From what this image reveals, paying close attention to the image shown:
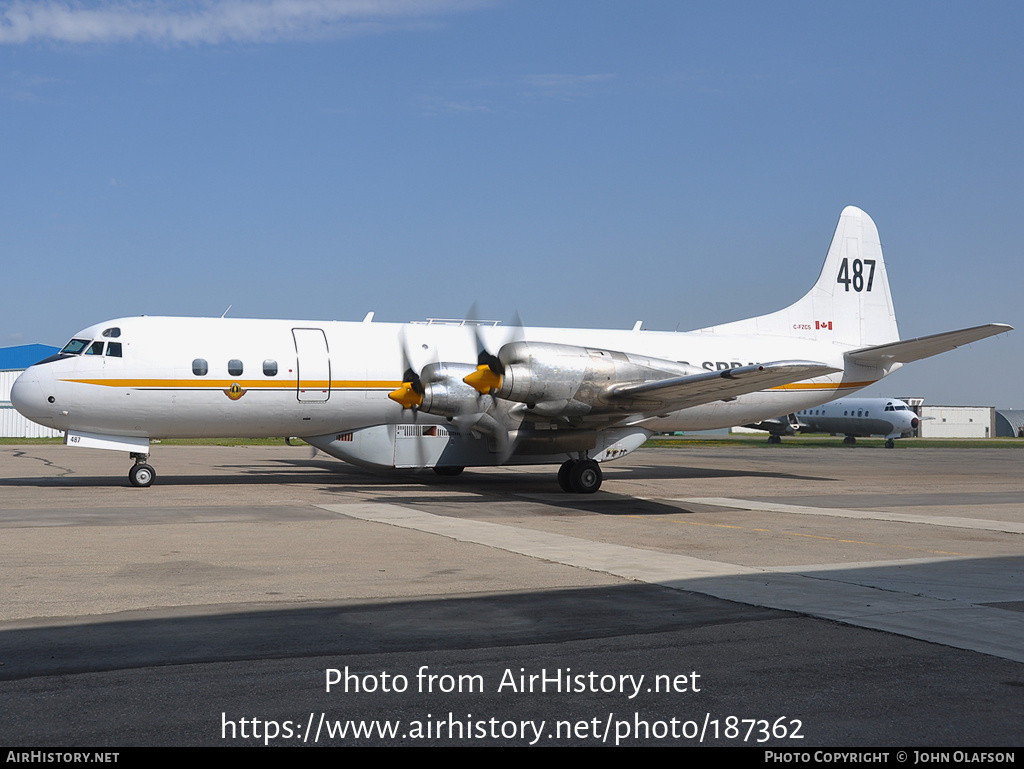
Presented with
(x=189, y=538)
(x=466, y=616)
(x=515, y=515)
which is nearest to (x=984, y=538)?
(x=515, y=515)

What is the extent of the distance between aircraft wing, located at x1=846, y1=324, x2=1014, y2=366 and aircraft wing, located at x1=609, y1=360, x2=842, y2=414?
17.4 feet

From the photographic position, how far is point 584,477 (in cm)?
2055

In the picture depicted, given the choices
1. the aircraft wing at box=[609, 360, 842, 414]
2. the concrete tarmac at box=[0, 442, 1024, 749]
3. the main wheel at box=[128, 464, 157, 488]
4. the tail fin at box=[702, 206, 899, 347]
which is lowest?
the concrete tarmac at box=[0, 442, 1024, 749]

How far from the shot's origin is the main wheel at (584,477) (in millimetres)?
20547

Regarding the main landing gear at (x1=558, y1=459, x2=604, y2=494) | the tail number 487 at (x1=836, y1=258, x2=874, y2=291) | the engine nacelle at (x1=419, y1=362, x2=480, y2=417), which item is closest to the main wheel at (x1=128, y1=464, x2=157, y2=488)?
the engine nacelle at (x1=419, y1=362, x2=480, y2=417)

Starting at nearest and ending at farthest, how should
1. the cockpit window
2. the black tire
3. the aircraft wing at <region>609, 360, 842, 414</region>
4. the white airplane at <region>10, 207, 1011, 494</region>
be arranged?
1. the aircraft wing at <region>609, 360, 842, 414</region>
2. the white airplane at <region>10, 207, 1011, 494</region>
3. the cockpit window
4. the black tire

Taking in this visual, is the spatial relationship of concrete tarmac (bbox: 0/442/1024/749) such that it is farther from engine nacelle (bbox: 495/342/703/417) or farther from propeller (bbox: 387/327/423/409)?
propeller (bbox: 387/327/423/409)

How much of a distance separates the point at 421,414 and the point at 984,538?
12.9 m

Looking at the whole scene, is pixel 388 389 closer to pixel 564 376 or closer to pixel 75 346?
pixel 564 376

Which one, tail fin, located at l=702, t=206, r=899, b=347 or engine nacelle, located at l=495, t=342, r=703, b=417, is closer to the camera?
engine nacelle, located at l=495, t=342, r=703, b=417

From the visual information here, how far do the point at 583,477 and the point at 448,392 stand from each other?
401 centimetres

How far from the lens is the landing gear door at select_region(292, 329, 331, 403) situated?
20.7 meters

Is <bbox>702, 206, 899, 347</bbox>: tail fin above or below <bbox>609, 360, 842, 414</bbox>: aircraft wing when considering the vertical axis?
above

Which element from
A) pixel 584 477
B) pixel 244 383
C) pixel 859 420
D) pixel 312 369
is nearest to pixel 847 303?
pixel 584 477
